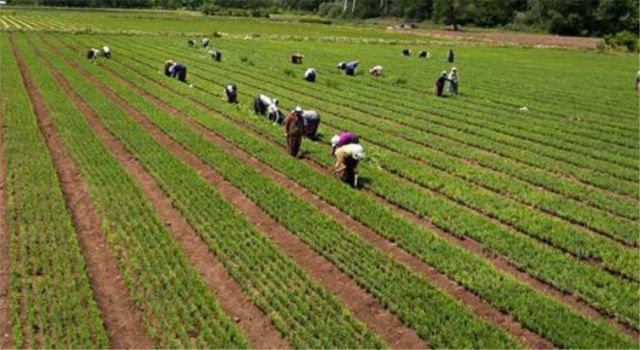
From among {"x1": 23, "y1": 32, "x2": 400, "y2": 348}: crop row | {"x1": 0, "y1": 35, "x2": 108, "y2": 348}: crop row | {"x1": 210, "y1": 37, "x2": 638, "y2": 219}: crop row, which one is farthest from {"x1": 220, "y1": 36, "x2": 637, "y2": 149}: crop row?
{"x1": 0, "y1": 35, "x2": 108, "y2": 348}: crop row

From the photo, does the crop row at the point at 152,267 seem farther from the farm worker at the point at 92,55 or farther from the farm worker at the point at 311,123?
the farm worker at the point at 92,55

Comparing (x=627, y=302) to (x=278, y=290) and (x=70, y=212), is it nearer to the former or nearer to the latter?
(x=278, y=290)

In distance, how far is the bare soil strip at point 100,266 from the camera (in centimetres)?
924

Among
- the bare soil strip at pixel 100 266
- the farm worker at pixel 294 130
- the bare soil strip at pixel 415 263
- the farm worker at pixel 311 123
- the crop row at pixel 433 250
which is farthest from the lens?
the farm worker at pixel 311 123

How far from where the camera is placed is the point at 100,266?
11.4 metres

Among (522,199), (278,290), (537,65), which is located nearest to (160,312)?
(278,290)

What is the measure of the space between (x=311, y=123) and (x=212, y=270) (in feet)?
35.6

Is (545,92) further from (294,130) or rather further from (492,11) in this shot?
(492,11)

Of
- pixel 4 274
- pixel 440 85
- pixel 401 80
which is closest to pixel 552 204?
pixel 4 274

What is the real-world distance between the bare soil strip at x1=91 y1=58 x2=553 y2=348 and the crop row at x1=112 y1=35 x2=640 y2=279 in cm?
196

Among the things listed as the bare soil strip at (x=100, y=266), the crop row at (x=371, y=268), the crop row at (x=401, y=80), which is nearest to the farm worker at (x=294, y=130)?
the crop row at (x=371, y=268)

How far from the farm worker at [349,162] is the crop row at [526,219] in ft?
6.27

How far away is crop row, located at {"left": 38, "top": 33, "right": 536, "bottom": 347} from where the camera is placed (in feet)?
30.6

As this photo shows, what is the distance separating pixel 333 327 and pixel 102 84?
87.4 ft
